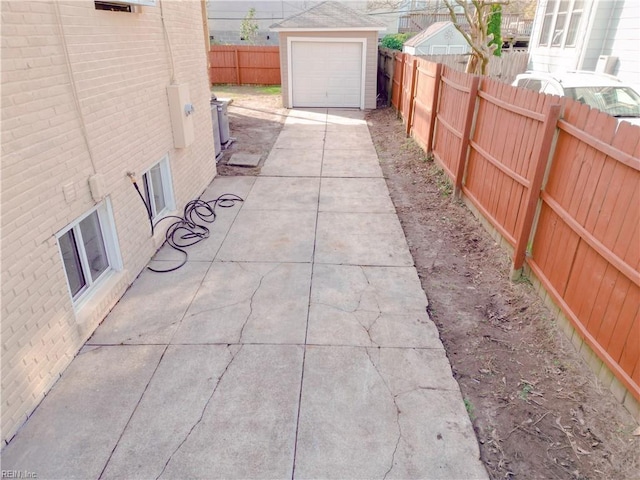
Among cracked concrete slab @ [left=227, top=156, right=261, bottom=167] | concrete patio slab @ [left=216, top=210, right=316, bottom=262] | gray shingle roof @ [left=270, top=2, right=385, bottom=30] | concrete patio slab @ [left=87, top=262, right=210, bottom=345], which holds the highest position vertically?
gray shingle roof @ [left=270, top=2, right=385, bottom=30]

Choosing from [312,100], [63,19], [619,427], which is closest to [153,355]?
[63,19]

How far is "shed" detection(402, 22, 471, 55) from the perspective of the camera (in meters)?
20.7

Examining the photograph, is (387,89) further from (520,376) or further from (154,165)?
(520,376)

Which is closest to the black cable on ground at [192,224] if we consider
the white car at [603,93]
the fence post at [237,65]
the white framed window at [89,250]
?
the white framed window at [89,250]

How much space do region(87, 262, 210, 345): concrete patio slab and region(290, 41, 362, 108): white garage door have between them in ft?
39.3

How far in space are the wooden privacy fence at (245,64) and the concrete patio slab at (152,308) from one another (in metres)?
17.8

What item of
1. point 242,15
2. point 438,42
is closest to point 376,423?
point 438,42

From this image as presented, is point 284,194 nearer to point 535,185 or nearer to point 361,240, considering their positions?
point 361,240

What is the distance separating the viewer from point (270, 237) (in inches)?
234

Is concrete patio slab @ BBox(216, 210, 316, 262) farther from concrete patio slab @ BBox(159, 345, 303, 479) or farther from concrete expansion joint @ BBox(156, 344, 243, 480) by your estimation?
concrete patio slab @ BBox(159, 345, 303, 479)

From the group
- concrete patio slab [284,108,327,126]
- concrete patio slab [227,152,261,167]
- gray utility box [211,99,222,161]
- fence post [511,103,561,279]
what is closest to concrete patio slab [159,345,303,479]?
fence post [511,103,561,279]

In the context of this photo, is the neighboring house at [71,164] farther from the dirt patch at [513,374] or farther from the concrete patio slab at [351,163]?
the concrete patio slab at [351,163]

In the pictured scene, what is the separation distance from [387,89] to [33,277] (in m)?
15.2

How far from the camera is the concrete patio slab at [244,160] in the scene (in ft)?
30.4
